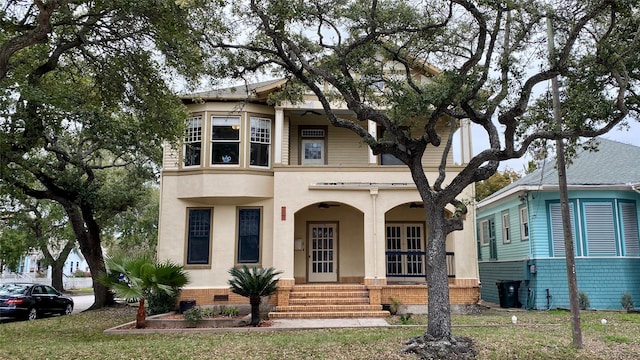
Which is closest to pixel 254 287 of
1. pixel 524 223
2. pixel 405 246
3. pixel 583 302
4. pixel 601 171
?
pixel 405 246

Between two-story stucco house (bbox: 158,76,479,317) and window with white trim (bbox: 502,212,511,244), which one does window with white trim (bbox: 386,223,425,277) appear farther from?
window with white trim (bbox: 502,212,511,244)

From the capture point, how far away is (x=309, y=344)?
9.83m

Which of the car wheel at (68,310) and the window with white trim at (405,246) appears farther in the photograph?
the car wheel at (68,310)

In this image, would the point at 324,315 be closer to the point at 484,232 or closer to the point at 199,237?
the point at 199,237

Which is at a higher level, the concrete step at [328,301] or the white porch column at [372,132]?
the white porch column at [372,132]

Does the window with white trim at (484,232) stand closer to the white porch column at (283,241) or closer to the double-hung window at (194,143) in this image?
the white porch column at (283,241)

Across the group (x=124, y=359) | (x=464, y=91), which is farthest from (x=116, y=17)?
(x=464, y=91)

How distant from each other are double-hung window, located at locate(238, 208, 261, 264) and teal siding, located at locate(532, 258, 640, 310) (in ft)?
31.9

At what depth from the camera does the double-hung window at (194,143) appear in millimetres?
17047

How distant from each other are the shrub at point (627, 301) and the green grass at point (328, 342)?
3.06 meters

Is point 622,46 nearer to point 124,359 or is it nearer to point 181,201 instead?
point 124,359

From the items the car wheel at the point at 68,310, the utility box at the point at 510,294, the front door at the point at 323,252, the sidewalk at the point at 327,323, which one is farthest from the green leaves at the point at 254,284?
the car wheel at the point at 68,310

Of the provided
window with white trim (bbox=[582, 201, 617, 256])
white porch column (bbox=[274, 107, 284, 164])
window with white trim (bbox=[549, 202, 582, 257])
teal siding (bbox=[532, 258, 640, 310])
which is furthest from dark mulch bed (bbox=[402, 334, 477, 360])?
window with white trim (bbox=[582, 201, 617, 256])

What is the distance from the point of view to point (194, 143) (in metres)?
17.1
